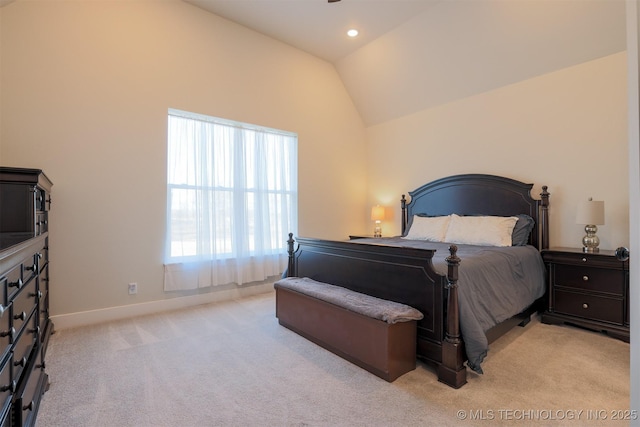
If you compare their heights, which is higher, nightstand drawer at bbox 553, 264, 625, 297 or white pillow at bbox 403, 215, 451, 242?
white pillow at bbox 403, 215, 451, 242

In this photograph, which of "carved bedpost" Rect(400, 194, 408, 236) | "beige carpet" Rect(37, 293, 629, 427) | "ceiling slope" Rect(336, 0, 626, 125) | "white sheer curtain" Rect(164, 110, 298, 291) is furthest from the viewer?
"carved bedpost" Rect(400, 194, 408, 236)

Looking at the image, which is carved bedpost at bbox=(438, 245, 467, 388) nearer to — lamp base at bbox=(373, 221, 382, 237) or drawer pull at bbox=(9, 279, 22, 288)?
drawer pull at bbox=(9, 279, 22, 288)

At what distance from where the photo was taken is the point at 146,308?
3.48 meters

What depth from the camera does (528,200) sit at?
3725 mm

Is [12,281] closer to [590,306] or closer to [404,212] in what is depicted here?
[590,306]

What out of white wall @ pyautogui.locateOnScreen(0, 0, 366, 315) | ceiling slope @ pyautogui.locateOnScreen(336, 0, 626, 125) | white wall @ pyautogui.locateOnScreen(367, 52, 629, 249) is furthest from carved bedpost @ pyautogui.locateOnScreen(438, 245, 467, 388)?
white wall @ pyautogui.locateOnScreen(0, 0, 366, 315)

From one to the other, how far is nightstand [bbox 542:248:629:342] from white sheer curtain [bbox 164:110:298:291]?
125 inches

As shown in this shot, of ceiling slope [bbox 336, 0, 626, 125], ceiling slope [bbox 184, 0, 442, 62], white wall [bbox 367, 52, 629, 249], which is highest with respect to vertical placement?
ceiling slope [bbox 184, 0, 442, 62]

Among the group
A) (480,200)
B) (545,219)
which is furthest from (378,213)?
(545,219)

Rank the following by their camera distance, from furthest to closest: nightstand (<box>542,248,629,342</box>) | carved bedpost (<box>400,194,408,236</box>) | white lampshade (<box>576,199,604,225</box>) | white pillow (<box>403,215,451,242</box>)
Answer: carved bedpost (<box>400,194,408,236</box>) → white pillow (<box>403,215,451,242</box>) → white lampshade (<box>576,199,604,225</box>) → nightstand (<box>542,248,629,342</box>)

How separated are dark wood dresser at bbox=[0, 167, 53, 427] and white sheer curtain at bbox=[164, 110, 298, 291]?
143cm

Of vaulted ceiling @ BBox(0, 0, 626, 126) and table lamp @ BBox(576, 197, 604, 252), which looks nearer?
table lamp @ BBox(576, 197, 604, 252)

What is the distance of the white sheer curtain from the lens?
3746 mm

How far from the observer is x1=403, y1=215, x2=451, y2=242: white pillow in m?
3.98
